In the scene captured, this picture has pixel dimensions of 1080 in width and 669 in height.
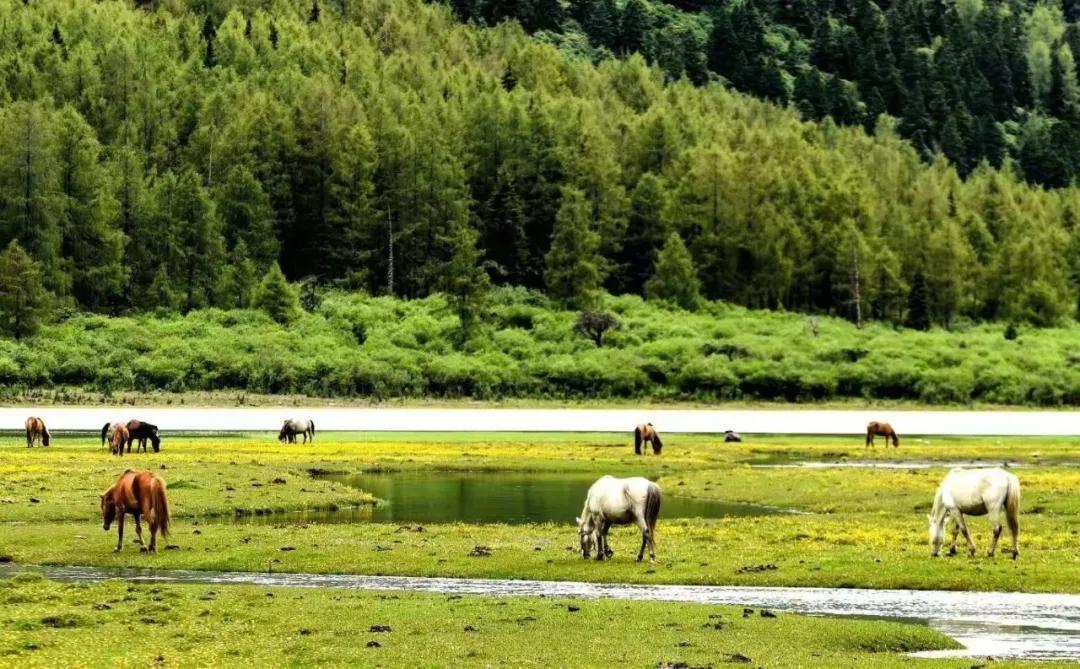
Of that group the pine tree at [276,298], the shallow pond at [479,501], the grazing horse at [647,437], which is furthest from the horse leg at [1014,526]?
the pine tree at [276,298]

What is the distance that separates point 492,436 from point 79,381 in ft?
164

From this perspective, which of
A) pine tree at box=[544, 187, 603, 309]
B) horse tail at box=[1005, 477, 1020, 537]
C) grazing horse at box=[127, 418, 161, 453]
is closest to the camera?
horse tail at box=[1005, 477, 1020, 537]

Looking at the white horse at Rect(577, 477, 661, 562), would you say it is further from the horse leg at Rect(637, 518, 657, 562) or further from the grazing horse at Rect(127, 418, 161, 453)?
the grazing horse at Rect(127, 418, 161, 453)

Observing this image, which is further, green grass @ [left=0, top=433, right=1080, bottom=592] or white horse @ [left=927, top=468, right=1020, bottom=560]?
white horse @ [left=927, top=468, right=1020, bottom=560]

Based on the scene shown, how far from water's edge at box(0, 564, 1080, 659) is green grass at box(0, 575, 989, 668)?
1.35 m

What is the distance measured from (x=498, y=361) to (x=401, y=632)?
377 ft

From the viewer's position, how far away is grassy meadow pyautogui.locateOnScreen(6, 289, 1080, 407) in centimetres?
13200

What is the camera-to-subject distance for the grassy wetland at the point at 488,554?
2520 cm

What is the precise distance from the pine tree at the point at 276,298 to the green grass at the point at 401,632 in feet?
392

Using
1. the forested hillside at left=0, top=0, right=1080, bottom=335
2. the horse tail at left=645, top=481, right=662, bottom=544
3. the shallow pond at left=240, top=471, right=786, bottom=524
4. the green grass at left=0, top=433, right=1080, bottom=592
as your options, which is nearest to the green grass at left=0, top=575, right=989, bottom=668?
the horse tail at left=645, top=481, right=662, bottom=544

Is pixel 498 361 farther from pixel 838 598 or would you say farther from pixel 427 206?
pixel 838 598

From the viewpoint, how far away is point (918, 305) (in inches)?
6909

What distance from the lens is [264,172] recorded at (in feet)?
565

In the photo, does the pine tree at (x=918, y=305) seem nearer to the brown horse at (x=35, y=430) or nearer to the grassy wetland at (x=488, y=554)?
the grassy wetland at (x=488, y=554)
